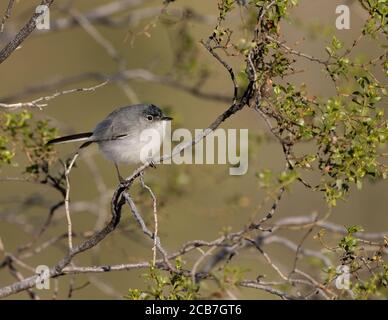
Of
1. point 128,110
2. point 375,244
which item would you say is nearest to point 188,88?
point 128,110

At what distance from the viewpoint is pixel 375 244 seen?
3.98m

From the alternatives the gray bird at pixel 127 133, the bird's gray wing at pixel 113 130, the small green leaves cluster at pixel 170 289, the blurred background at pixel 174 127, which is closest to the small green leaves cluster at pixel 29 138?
the gray bird at pixel 127 133

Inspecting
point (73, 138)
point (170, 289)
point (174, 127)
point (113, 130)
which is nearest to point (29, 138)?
point (73, 138)

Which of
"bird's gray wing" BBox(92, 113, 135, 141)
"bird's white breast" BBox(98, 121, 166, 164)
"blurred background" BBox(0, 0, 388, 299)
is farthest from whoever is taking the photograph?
"blurred background" BBox(0, 0, 388, 299)

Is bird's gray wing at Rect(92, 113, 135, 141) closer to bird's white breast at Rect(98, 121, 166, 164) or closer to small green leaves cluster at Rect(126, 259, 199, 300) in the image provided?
bird's white breast at Rect(98, 121, 166, 164)

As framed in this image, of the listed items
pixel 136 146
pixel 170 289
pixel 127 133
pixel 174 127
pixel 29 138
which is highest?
pixel 174 127

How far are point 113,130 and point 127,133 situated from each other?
118 mm

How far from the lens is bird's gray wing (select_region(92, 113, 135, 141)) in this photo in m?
6.39

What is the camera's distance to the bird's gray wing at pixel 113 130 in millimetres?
6391

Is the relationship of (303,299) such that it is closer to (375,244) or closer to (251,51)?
(375,244)

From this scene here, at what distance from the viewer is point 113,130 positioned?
6.40 m

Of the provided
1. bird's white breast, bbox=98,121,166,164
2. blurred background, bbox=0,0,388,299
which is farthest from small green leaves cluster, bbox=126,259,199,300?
blurred background, bbox=0,0,388,299

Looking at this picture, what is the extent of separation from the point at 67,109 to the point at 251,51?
9450 millimetres

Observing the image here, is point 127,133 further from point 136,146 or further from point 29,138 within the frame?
point 29,138
